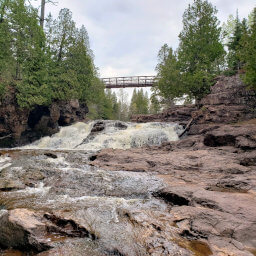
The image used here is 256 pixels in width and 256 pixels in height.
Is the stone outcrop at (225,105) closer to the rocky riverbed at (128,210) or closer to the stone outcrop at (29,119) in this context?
the rocky riverbed at (128,210)

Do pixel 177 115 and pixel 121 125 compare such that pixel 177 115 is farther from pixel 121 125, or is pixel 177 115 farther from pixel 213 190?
pixel 213 190

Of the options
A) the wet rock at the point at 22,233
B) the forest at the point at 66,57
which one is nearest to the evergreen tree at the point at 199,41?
the forest at the point at 66,57

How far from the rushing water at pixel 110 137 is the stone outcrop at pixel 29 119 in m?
1.13

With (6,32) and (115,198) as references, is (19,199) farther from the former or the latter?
(6,32)

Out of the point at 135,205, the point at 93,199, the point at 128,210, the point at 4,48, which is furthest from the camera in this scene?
the point at 4,48

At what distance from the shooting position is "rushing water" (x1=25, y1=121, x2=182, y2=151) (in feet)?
60.6

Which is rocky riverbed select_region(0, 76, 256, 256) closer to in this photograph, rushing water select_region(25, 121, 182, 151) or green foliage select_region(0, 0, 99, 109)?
rushing water select_region(25, 121, 182, 151)

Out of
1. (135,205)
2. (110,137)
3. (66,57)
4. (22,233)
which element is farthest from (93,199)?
(66,57)

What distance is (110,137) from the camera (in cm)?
1925

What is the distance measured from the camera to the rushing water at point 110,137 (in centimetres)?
1847

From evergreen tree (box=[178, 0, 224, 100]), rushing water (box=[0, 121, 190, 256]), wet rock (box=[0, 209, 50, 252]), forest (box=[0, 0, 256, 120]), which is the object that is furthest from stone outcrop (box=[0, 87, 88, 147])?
wet rock (box=[0, 209, 50, 252])

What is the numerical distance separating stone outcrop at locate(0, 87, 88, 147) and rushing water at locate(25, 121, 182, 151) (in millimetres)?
1135

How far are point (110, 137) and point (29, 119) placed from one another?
9641mm

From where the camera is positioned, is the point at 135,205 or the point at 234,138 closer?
the point at 135,205
